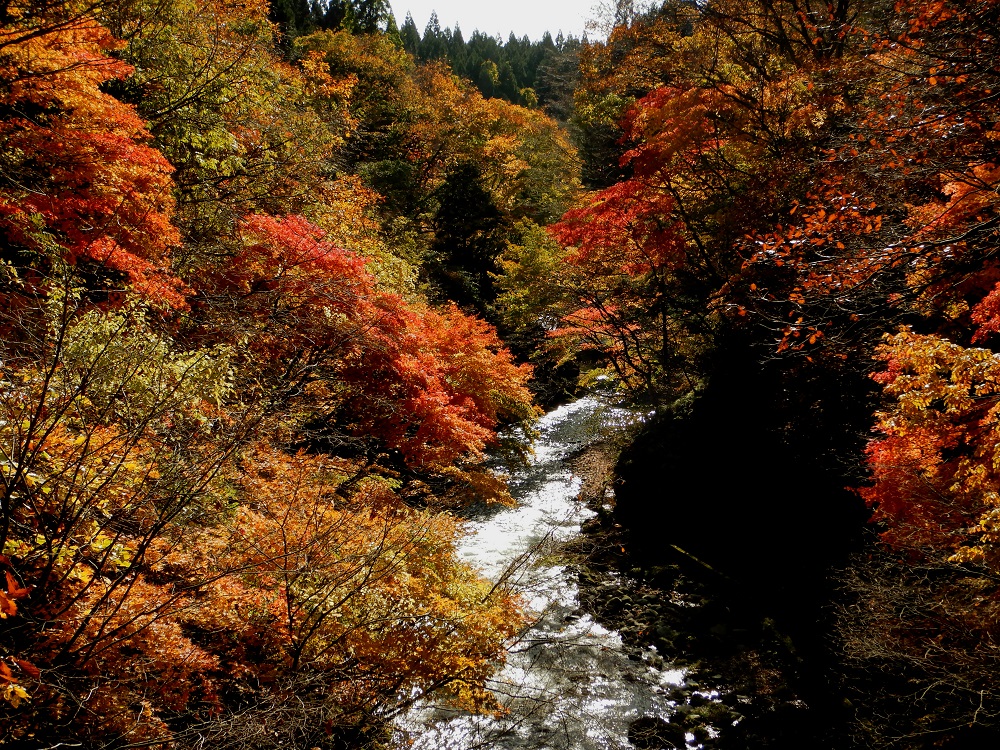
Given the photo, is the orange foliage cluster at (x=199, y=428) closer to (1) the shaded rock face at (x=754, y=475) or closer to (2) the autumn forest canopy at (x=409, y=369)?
(2) the autumn forest canopy at (x=409, y=369)

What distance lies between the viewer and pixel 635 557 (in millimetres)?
12594

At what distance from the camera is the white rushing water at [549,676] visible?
701cm

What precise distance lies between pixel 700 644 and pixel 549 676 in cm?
297

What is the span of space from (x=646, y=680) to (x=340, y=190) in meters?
15.7

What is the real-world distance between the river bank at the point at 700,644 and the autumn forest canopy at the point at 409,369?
2.33ft

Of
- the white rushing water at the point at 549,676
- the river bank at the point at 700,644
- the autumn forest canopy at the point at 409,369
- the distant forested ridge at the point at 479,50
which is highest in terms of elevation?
the distant forested ridge at the point at 479,50

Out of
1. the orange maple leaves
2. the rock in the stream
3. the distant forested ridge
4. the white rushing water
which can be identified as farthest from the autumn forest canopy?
the distant forested ridge

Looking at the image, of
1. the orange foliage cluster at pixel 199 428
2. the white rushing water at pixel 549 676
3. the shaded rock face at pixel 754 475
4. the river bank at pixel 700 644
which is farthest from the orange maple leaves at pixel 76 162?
A: the shaded rock face at pixel 754 475

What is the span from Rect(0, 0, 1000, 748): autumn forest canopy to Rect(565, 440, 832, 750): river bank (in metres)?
0.71

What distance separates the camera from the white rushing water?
701cm

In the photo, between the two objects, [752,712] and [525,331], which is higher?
[525,331]

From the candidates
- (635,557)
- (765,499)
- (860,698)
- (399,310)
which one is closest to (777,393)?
(765,499)

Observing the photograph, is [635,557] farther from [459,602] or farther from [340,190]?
[340,190]

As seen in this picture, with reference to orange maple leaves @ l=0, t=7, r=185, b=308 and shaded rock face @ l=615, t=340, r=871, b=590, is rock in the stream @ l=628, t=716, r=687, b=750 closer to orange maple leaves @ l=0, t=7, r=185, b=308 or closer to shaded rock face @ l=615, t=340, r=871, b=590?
shaded rock face @ l=615, t=340, r=871, b=590
